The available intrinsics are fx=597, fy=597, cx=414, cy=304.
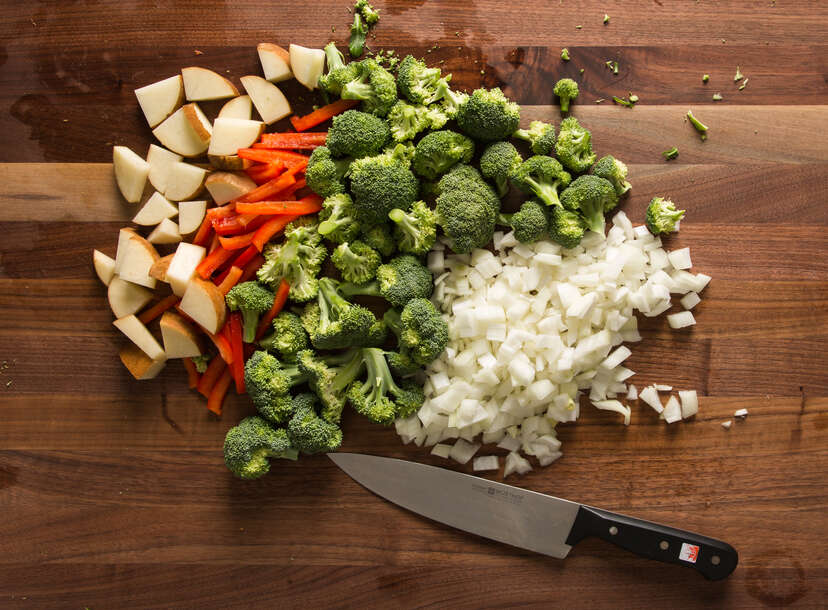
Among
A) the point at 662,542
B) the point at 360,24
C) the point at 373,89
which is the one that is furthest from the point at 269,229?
the point at 662,542

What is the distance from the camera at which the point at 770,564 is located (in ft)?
8.89

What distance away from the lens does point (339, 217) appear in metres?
2.49

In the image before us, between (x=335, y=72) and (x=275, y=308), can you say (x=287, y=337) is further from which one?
(x=335, y=72)

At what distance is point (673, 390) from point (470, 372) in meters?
0.95

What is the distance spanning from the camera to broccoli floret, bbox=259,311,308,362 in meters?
2.51

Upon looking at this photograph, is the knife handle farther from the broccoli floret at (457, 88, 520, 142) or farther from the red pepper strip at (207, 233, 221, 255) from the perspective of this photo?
the red pepper strip at (207, 233, 221, 255)

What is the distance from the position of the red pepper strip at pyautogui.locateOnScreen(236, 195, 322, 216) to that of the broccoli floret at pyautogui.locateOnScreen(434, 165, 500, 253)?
534mm

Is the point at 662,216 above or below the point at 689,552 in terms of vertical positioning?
above

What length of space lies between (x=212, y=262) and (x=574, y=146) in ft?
5.32

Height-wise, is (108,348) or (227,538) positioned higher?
(108,348)

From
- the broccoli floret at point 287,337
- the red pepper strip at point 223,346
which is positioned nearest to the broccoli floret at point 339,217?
the broccoli floret at point 287,337

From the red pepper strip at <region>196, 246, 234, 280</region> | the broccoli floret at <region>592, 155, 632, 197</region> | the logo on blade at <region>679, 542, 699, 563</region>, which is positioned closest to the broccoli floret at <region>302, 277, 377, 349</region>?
the red pepper strip at <region>196, 246, 234, 280</region>

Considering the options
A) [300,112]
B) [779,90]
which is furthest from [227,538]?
[779,90]

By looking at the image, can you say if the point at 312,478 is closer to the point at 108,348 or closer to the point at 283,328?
the point at 283,328
